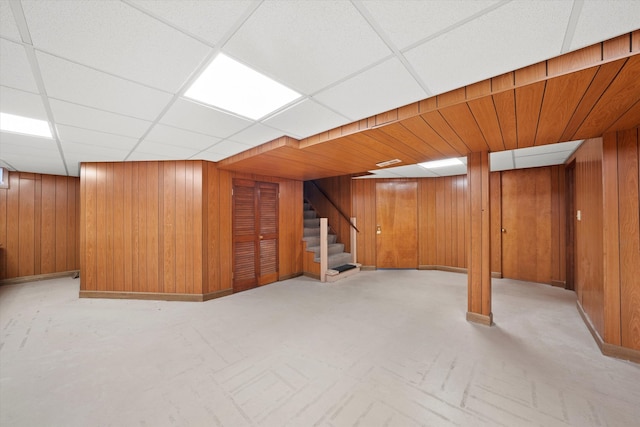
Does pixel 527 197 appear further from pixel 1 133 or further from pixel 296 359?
pixel 1 133

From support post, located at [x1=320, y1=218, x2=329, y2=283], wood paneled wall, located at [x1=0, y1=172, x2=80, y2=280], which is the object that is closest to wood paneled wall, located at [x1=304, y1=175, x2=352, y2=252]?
support post, located at [x1=320, y1=218, x2=329, y2=283]

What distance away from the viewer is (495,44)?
1.30 meters

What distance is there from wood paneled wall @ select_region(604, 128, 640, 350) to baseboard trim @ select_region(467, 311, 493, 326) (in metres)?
0.94

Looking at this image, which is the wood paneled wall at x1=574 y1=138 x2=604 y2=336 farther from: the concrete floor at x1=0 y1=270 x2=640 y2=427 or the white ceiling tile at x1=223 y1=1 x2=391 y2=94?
the white ceiling tile at x1=223 y1=1 x2=391 y2=94

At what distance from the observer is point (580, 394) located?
6.11 feet

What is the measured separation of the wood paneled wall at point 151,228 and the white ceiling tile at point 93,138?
3.15 feet

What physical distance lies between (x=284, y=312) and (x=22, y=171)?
249 inches

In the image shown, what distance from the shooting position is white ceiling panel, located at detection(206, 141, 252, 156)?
3.12 meters

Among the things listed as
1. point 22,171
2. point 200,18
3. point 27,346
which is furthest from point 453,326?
point 22,171

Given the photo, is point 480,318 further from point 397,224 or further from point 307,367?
point 397,224

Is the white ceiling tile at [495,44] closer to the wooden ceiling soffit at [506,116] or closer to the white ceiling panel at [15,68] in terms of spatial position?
the wooden ceiling soffit at [506,116]

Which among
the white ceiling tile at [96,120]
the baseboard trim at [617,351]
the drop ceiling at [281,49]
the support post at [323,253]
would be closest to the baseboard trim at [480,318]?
the baseboard trim at [617,351]

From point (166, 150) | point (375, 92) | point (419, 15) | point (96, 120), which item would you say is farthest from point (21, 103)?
point (419, 15)

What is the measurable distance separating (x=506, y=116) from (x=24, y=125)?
15.0ft
